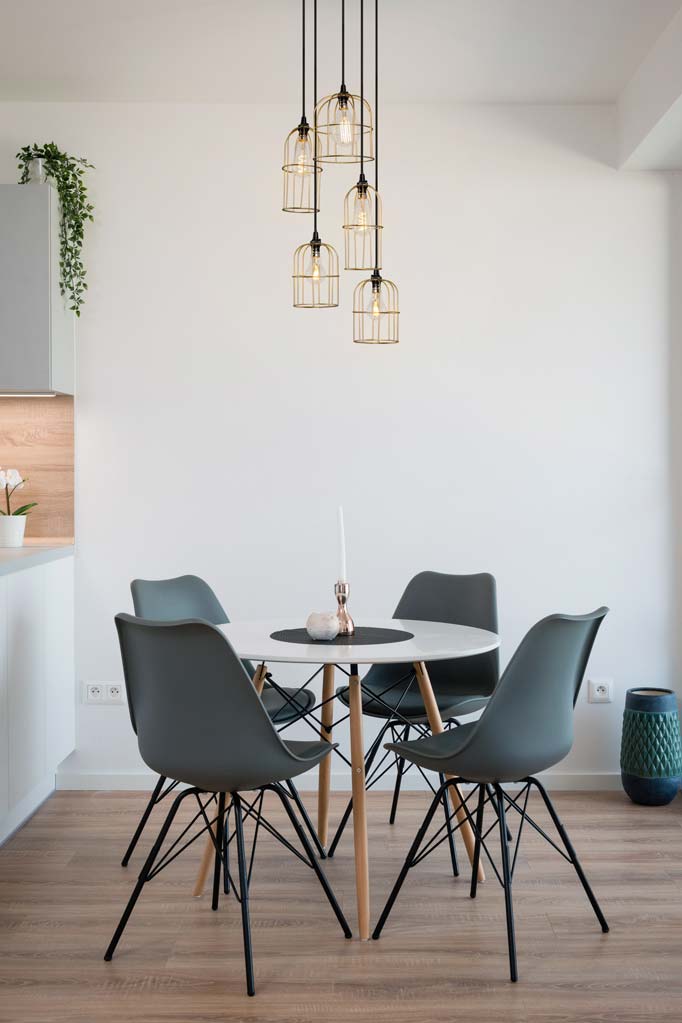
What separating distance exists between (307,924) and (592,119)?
327cm

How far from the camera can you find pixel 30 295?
157 inches

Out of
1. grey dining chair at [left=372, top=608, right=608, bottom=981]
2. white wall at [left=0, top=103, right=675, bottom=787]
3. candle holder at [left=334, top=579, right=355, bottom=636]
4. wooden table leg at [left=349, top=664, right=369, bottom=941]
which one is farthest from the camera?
white wall at [left=0, top=103, right=675, bottom=787]

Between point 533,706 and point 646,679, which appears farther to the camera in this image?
point 646,679

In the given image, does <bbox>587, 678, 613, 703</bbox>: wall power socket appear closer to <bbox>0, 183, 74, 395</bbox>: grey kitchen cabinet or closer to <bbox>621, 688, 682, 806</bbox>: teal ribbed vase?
<bbox>621, 688, 682, 806</bbox>: teal ribbed vase

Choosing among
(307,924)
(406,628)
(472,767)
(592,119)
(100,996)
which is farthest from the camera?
(592,119)

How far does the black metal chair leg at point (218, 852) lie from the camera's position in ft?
9.33

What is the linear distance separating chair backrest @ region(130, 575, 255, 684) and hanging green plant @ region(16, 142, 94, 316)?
4.19ft

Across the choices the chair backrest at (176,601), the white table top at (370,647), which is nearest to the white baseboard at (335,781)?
the chair backrest at (176,601)

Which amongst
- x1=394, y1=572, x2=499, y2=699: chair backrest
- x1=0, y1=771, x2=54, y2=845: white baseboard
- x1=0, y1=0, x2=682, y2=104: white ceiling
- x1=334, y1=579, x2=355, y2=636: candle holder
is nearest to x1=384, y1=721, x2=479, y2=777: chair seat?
x1=334, y1=579, x2=355, y2=636: candle holder

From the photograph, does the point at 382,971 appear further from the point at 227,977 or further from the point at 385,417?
the point at 385,417

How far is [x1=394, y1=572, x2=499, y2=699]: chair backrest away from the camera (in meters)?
3.72

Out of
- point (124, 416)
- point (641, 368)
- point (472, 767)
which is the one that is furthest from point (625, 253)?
point (472, 767)

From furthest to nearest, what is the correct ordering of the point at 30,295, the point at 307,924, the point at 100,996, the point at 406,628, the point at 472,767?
the point at 30,295
the point at 406,628
the point at 307,924
the point at 472,767
the point at 100,996


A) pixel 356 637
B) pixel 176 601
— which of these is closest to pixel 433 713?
pixel 356 637
